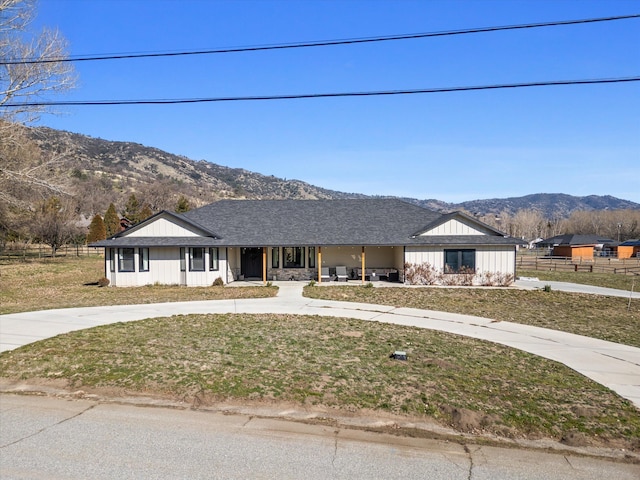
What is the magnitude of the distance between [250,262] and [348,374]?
19.9 meters

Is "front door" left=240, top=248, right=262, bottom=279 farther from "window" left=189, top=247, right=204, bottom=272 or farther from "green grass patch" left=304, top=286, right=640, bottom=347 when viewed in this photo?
"green grass patch" left=304, top=286, right=640, bottom=347

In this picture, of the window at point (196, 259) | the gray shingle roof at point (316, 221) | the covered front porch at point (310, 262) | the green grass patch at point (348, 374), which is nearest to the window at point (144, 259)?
the window at point (196, 259)

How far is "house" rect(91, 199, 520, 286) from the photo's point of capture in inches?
989

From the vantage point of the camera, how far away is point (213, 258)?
2561 cm

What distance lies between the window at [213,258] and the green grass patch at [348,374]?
12.8 metres

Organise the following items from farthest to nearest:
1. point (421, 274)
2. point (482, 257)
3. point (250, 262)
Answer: point (250, 262), point (482, 257), point (421, 274)

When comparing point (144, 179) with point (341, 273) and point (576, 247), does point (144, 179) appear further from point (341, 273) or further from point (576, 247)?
point (341, 273)

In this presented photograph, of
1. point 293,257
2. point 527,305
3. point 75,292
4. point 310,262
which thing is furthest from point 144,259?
point 527,305

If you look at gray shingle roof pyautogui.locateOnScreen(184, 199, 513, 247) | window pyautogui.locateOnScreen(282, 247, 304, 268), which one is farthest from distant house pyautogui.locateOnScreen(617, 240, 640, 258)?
window pyautogui.locateOnScreen(282, 247, 304, 268)

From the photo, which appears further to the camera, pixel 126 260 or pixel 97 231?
pixel 97 231

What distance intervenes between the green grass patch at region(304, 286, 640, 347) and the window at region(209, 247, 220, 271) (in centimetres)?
609

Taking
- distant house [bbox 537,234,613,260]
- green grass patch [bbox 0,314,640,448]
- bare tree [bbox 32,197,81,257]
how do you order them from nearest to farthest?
green grass patch [bbox 0,314,640,448] → bare tree [bbox 32,197,81,257] → distant house [bbox 537,234,613,260]

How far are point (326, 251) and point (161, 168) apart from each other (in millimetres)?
149685

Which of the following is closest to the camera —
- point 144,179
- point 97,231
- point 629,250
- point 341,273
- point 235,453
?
point 235,453
